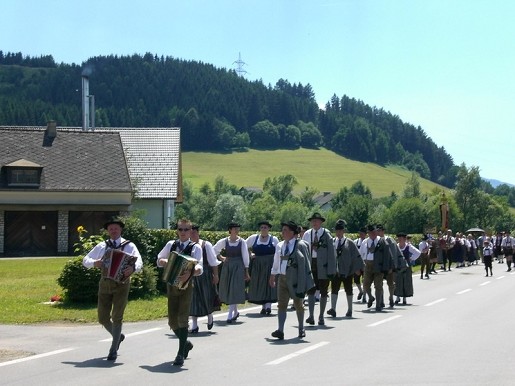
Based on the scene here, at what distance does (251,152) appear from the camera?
17112cm

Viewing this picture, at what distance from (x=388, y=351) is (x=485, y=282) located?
66.2 ft

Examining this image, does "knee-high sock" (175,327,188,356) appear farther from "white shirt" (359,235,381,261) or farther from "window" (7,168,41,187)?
"window" (7,168,41,187)

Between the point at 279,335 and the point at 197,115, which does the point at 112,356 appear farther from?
the point at 197,115

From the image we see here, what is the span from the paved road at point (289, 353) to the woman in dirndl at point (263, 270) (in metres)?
0.42

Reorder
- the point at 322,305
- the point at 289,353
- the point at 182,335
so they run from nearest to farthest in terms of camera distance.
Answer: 1. the point at 182,335
2. the point at 289,353
3. the point at 322,305

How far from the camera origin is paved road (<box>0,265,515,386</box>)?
999 cm

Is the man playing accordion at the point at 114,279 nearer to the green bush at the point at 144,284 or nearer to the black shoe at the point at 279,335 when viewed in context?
the black shoe at the point at 279,335

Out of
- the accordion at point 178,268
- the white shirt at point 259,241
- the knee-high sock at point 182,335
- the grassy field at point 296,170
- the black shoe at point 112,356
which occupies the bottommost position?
the black shoe at point 112,356

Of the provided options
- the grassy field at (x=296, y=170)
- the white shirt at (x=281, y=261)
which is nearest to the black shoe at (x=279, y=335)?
the white shirt at (x=281, y=261)

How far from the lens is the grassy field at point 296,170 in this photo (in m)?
149

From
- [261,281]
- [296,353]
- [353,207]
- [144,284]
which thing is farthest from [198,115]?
[296,353]

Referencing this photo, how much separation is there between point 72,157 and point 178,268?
36.6m

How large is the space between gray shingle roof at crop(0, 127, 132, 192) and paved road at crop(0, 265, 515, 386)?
27.7 metres

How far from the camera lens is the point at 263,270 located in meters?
17.6
